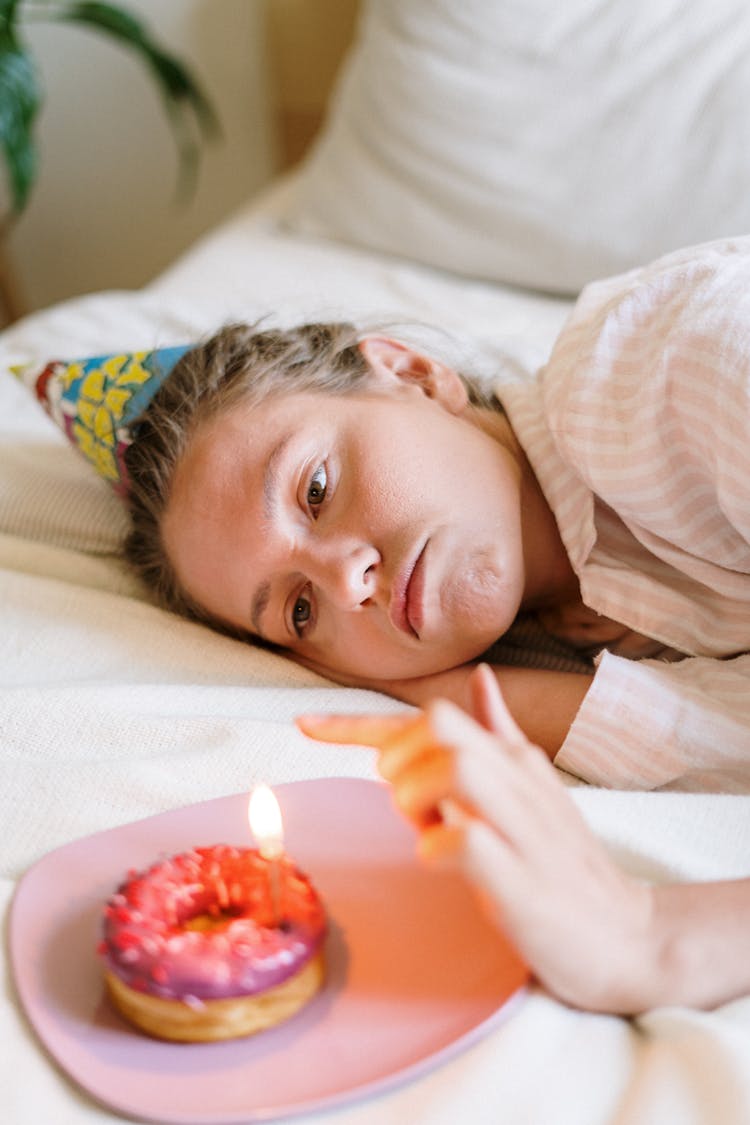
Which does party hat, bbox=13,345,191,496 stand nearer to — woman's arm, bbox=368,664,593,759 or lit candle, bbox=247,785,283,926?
woman's arm, bbox=368,664,593,759

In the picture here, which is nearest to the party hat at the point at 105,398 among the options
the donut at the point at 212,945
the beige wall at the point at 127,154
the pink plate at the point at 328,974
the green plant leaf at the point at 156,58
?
the pink plate at the point at 328,974

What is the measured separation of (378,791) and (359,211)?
130 centimetres

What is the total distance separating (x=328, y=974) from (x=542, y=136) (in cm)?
135

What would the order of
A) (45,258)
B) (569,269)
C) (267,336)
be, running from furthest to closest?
(45,258), (569,269), (267,336)

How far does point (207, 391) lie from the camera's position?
1.20 m

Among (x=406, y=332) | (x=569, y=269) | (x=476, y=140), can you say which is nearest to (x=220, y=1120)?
(x=406, y=332)

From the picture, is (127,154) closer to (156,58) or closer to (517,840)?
(156,58)

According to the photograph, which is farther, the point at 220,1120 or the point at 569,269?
the point at 569,269

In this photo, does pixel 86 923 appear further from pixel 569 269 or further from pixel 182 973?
pixel 569 269

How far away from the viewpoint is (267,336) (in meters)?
1.28

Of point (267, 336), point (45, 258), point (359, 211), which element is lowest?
point (45, 258)

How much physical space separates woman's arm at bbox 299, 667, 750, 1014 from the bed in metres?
0.03

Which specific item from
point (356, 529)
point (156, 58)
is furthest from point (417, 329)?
point (156, 58)

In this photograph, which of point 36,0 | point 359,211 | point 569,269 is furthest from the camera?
point 36,0
